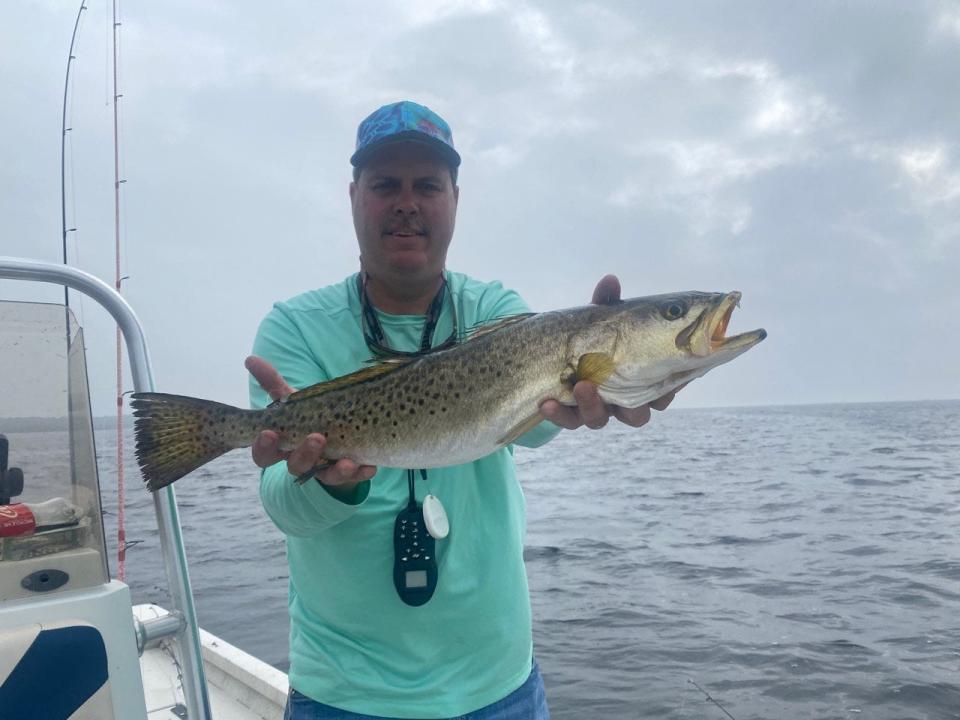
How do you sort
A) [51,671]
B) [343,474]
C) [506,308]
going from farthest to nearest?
[506,308], [343,474], [51,671]

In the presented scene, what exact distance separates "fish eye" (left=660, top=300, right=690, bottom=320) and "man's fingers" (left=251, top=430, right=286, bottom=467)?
1.57 m

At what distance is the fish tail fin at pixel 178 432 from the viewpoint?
9.25ft

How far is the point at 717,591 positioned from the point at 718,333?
8.61 m

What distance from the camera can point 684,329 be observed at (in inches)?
115

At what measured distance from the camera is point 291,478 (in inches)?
109

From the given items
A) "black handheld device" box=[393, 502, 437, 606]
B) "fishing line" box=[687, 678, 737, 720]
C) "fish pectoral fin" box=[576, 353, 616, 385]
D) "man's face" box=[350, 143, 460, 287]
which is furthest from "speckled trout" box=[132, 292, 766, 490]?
"fishing line" box=[687, 678, 737, 720]

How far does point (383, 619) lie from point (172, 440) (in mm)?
1058

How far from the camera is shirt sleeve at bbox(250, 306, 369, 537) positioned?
8.57 ft

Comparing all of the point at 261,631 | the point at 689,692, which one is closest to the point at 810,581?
the point at 689,692

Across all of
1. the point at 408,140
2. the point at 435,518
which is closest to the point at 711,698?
the point at 435,518

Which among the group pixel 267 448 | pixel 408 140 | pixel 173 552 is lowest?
pixel 173 552

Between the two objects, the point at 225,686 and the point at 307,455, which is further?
the point at 225,686

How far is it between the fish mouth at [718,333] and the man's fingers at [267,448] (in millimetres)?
1614

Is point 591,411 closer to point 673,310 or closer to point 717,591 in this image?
point 673,310
